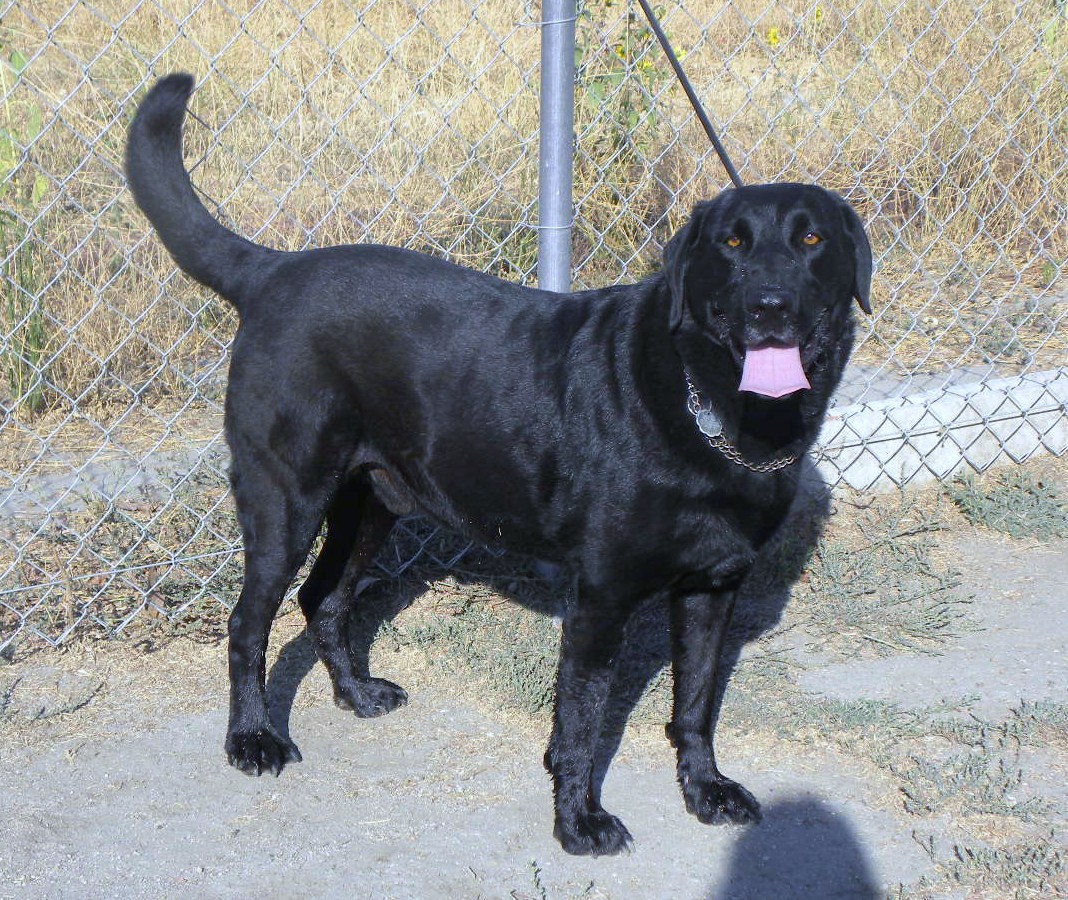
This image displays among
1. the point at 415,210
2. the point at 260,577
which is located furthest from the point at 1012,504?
the point at 260,577

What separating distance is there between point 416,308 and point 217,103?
3295 millimetres

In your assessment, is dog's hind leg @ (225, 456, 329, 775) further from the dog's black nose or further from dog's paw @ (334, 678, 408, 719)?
the dog's black nose

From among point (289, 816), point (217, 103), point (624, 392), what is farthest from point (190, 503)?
point (217, 103)

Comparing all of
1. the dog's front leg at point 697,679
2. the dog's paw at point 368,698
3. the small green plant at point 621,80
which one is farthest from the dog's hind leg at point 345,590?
the small green plant at point 621,80

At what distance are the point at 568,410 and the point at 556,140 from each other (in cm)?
98

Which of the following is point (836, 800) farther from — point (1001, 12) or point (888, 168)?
point (1001, 12)

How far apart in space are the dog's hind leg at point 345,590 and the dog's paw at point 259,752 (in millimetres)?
265

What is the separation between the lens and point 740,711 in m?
3.04

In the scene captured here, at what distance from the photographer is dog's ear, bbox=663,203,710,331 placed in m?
2.44

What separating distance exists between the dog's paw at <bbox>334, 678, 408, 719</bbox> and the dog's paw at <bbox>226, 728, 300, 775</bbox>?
24cm

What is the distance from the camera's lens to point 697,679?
2740mm

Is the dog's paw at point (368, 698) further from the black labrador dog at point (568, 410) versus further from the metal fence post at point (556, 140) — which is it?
the metal fence post at point (556, 140)

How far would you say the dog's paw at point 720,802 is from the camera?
2.61m

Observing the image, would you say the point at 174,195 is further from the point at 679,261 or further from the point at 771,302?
the point at 771,302
